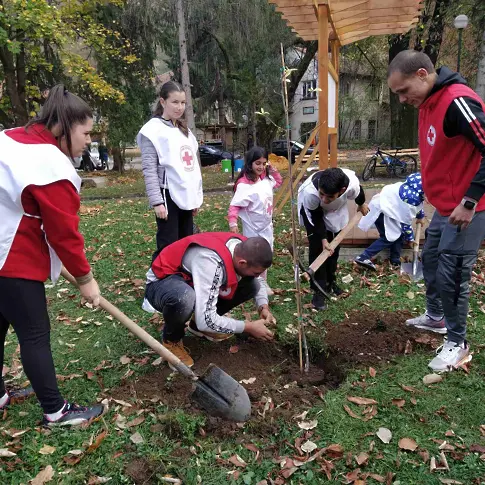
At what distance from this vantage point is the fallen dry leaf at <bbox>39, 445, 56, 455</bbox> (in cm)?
240

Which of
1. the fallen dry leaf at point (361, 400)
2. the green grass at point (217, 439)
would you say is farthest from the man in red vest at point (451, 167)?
the fallen dry leaf at point (361, 400)

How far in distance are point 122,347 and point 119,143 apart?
1646cm

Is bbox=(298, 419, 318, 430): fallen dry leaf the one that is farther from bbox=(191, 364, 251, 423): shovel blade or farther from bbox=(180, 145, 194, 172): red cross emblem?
bbox=(180, 145, 194, 172): red cross emblem

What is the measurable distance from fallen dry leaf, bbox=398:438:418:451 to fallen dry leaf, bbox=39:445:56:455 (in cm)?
188

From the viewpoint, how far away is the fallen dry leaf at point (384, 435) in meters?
2.41

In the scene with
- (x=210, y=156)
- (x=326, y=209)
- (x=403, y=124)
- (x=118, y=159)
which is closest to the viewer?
(x=326, y=209)

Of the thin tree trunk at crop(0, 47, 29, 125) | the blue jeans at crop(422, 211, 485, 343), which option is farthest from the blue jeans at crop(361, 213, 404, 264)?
the thin tree trunk at crop(0, 47, 29, 125)

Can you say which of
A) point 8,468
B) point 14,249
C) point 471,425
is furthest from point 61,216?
point 471,425

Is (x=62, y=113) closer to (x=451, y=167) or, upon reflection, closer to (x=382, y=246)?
(x=451, y=167)

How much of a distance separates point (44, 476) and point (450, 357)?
101 inches

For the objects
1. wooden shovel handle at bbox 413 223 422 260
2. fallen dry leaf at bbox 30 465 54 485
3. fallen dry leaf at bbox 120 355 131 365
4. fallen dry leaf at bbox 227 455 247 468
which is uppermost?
wooden shovel handle at bbox 413 223 422 260

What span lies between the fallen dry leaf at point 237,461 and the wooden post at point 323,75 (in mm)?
3680

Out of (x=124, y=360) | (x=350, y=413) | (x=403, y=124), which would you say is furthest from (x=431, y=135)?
(x=403, y=124)

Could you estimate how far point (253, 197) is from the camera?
164 inches
